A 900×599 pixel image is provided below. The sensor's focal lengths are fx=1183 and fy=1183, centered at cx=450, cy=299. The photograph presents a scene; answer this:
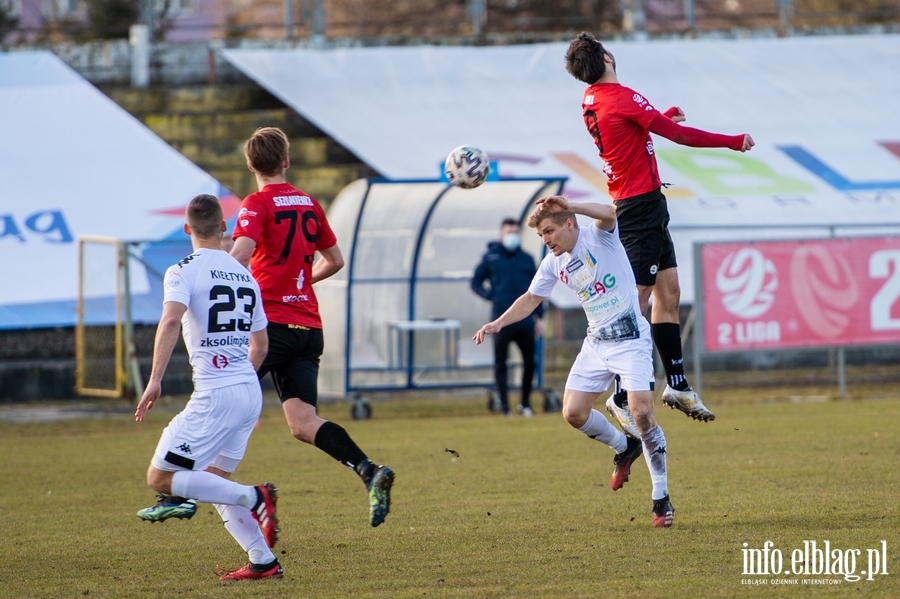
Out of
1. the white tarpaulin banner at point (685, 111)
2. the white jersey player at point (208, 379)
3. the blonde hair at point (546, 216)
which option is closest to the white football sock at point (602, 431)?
the blonde hair at point (546, 216)

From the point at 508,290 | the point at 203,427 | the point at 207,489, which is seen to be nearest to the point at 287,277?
the point at 203,427

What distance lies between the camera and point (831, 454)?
968 centimetres

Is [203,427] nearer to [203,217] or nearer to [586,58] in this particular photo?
[203,217]

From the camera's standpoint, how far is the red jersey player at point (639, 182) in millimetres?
6898

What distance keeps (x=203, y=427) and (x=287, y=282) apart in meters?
1.32

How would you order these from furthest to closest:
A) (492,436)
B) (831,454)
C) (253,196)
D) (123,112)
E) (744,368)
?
(123,112) < (744,368) < (492,436) < (831,454) < (253,196)

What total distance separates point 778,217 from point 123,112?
11.5 meters

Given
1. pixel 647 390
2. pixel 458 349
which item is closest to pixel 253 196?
pixel 647 390

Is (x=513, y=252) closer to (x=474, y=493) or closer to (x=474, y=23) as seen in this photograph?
(x=474, y=493)

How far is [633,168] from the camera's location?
23.4 feet

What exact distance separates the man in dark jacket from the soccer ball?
5498mm

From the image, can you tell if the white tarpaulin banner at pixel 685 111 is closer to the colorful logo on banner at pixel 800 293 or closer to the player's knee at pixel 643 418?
the colorful logo on banner at pixel 800 293

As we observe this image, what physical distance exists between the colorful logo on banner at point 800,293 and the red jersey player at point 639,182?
7.46 m

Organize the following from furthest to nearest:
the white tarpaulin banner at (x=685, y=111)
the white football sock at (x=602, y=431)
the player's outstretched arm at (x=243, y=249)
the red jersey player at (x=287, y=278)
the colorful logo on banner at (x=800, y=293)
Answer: the white tarpaulin banner at (x=685, y=111)
the colorful logo on banner at (x=800, y=293)
the white football sock at (x=602, y=431)
the red jersey player at (x=287, y=278)
the player's outstretched arm at (x=243, y=249)
